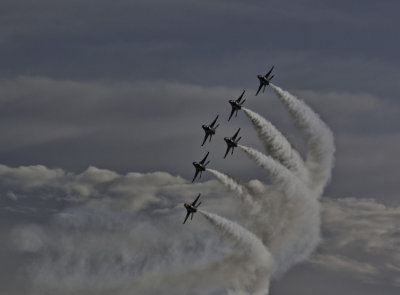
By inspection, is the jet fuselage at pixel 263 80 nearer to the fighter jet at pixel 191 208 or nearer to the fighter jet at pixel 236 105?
the fighter jet at pixel 236 105

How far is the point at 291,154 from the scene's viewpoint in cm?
8662

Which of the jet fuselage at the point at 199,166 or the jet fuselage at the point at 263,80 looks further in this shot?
the jet fuselage at the point at 263,80

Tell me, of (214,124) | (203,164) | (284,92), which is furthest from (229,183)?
(284,92)

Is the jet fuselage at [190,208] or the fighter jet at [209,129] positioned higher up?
the fighter jet at [209,129]

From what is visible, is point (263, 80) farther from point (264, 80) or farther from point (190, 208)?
point (190, 208)

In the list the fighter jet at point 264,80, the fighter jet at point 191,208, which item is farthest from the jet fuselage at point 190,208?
the fighter jet at point 264,80

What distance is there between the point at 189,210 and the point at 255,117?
22.8 metres

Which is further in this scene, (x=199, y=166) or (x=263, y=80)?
(x=263, y=80)

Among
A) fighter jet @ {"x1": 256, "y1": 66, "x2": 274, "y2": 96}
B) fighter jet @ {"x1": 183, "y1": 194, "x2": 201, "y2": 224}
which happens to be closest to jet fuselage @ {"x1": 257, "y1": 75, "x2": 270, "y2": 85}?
fighter jet @ {"x1": 256, "y1": 66, "x2": 274, "y2": 96}

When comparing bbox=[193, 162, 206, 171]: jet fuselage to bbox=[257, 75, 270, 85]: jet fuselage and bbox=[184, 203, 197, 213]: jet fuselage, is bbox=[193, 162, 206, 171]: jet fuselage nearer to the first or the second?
bbox=[184, 203, 197, 213]: jet fuselage

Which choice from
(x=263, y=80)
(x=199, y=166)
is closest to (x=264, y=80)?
(x=263, y=80)

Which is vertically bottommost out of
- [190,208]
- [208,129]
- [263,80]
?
[190,208]

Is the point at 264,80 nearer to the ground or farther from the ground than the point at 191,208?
farther from the ground

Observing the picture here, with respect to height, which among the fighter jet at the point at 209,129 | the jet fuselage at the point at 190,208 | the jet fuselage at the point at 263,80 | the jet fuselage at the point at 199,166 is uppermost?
the jet fuselage at the point at 263,80
